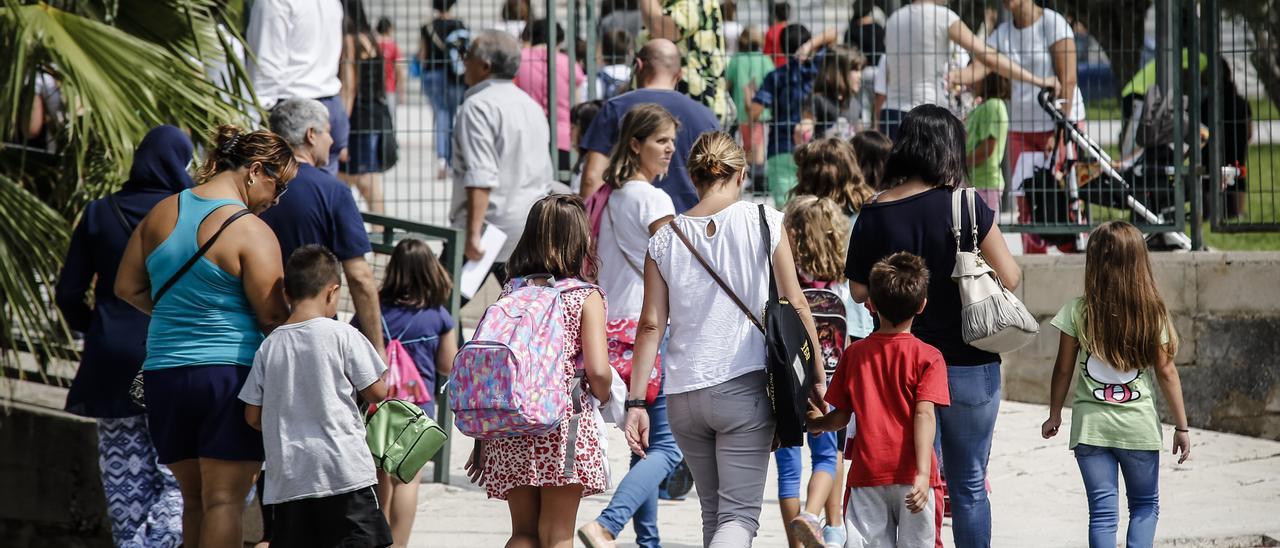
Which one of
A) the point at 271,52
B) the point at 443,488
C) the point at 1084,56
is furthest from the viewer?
the point at 1084,56

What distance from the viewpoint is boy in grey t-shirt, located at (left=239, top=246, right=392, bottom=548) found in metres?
5.00

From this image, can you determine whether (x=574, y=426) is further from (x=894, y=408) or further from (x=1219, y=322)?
(x=1219, y=322)

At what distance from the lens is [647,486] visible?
5.57m

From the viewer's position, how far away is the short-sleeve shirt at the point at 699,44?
8.70 metres

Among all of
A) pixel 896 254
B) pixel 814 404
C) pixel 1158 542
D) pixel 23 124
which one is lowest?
pixel 1158 542

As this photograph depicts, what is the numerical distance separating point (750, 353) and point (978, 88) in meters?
4.79

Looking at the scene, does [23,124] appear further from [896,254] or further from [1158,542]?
[1158,542]

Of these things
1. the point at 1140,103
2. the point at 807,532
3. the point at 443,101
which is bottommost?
the point at 807,532

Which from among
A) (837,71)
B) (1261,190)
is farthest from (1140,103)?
(837,71)

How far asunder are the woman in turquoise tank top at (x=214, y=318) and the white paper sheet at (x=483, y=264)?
2601 millimetres

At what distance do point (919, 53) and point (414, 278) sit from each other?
408 cm

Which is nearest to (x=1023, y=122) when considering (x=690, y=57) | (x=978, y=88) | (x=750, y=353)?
(x=978, y=88)

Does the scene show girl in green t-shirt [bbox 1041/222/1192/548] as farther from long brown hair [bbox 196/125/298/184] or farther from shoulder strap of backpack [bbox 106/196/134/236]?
shoulder strap of backpack [bbox 106/196/134/236]

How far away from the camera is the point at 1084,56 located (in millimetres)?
9195
